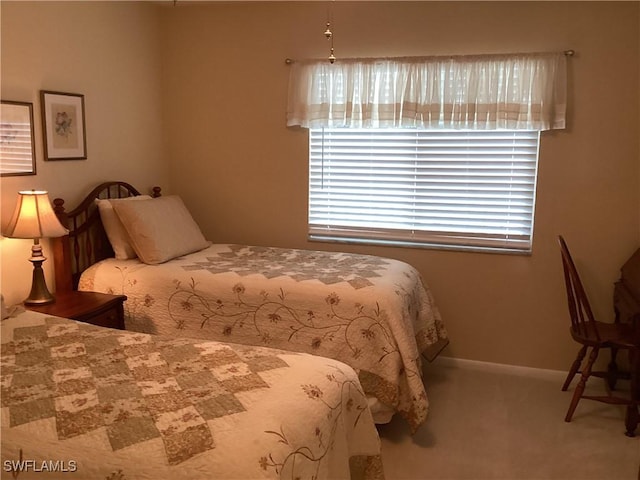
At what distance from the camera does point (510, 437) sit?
2.80 m

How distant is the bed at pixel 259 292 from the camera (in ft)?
8.75

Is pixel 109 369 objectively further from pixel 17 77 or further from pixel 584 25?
pixel 584 25

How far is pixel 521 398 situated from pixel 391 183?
5.26 ft

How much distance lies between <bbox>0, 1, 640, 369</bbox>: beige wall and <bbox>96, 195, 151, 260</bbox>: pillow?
224 mm

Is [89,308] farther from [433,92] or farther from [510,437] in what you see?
[433,92]

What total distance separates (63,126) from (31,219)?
0.73 meters

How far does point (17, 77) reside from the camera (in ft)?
9.23

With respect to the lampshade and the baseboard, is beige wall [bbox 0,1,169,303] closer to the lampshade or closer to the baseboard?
the lampshade

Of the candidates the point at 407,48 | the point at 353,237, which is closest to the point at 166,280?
the point at 353,237

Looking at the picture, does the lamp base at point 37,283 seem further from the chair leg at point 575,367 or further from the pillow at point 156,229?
the chair leg at point 575,367

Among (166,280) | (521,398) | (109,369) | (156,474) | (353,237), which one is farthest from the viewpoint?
(353,237)

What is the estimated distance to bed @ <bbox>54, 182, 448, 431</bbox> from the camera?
2666 millimetres

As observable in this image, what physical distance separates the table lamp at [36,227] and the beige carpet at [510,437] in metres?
1.94

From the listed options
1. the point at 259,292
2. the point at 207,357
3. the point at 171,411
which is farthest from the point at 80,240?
the point at 171,411
